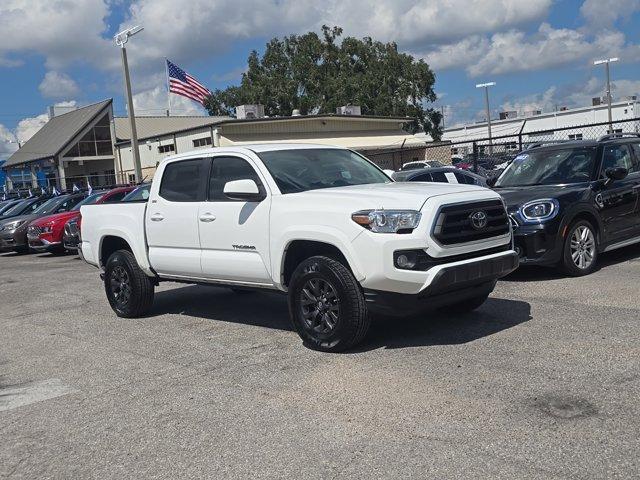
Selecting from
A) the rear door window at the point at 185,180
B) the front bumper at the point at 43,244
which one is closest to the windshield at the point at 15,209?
the front bumper at the point at 43,244

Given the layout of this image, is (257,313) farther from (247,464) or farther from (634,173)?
(634,173)

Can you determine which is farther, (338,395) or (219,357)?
(219,357)

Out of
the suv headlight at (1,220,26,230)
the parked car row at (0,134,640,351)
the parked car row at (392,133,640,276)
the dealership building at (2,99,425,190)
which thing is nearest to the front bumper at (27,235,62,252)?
the suv headlight at (1,220,26,230)

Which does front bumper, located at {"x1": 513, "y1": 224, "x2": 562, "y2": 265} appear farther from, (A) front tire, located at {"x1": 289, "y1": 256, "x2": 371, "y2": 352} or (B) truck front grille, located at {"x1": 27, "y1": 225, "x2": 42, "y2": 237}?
(B) truck front grille, located at {"x1": 27, "y1": 225, "x2": 42, "y2": 237}

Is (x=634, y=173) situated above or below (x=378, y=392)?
above

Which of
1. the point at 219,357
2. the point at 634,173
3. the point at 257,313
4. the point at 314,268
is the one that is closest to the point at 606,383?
the point at 314,268

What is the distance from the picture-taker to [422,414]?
14.5 feet

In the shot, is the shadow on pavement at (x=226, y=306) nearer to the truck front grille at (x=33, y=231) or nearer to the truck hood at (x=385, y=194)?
the truck hood at (x=385, y=194)

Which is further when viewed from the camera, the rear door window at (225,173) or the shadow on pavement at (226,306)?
the shadow on pavement at (226,306)

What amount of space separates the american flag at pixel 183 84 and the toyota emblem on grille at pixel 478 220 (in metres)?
29.6

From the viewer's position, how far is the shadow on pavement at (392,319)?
245 inches

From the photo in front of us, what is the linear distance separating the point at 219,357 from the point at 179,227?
68.0 inches

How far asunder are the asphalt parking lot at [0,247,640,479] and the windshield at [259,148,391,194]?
149cm

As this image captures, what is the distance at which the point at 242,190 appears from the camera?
20.6 ft
